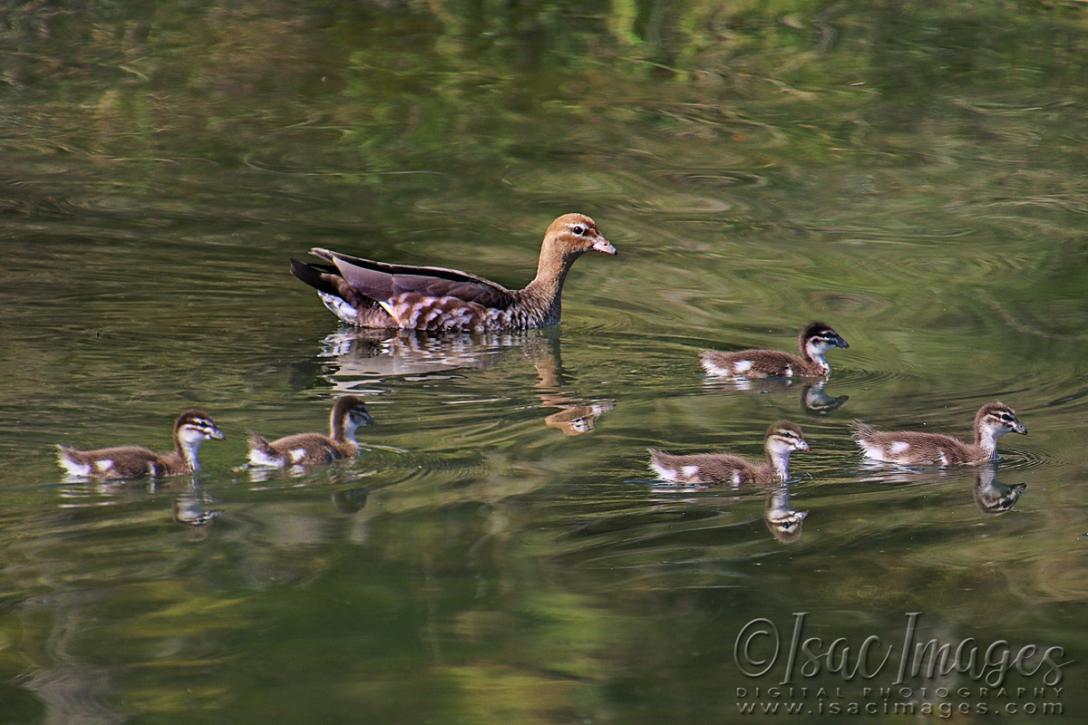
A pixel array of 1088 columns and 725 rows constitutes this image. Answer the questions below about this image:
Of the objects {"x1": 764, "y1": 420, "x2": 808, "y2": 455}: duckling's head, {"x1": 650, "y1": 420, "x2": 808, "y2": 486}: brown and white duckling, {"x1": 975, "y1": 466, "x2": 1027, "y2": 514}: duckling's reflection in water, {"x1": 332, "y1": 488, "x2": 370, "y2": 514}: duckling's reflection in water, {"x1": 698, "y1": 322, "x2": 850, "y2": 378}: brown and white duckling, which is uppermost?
{"x1": 764, "y1": 420, "x2": 808, "y2": 455}: duckling's head

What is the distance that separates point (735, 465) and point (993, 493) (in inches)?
45.7

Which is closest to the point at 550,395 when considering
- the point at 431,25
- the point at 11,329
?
the point at 11,329

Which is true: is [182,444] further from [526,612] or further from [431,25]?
[431,25]

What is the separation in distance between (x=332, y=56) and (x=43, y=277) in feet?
23.8

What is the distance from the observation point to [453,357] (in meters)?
11.3

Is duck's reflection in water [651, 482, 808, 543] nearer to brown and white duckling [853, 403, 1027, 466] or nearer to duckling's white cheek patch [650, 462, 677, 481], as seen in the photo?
duckling's white cheek patch [650, 462, 677, 481]

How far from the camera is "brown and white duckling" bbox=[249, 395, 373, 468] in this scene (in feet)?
27.5

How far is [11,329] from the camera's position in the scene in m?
11.1

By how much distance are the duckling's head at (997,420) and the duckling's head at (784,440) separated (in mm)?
→ 984

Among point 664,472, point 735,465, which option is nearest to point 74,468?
point 664,472

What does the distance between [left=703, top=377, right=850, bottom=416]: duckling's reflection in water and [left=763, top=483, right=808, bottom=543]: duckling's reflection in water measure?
1779 mm

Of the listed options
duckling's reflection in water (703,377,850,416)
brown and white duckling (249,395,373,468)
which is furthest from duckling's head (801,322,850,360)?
→ brown and white duckling (249,395,373,468)

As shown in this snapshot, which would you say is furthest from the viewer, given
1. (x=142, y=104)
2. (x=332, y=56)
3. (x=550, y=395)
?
(x=332, y=56)

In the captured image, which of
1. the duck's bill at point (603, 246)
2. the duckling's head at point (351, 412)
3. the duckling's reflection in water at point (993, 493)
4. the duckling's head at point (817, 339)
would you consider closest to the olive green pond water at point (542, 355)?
the duckling's reflection in water at point (993, 493)
